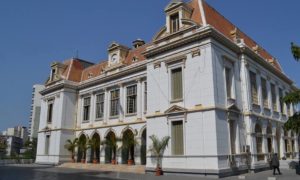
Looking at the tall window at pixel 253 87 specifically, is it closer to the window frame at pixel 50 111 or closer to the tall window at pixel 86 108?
the tall window at pixel 86 108

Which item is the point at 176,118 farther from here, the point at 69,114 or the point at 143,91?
the point at 69,114

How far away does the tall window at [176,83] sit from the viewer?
2259 cm

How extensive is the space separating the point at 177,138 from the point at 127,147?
342 inches

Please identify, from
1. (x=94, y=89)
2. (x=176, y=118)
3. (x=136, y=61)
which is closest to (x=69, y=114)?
(x=94, y=89)

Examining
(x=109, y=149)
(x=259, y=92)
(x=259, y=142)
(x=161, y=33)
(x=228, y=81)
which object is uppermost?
(x=161, y=33)

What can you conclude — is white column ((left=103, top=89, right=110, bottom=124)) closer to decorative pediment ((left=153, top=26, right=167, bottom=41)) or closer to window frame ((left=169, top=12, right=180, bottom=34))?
decorative pediment ((left=153, top=26, right=167, bottom=41))

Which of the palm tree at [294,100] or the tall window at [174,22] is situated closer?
the palm tree at [294,100]

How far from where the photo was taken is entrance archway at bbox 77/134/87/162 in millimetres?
33344

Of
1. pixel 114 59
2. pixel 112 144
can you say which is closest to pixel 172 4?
pixel 114 59

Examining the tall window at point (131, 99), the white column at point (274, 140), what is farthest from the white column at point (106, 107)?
the white column at point (274, 140)

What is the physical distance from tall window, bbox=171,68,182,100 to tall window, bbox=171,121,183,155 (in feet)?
7.17

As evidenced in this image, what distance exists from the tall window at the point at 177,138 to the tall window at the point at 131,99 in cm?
880

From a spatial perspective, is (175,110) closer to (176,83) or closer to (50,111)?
(176,83)

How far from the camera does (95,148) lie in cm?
3275
